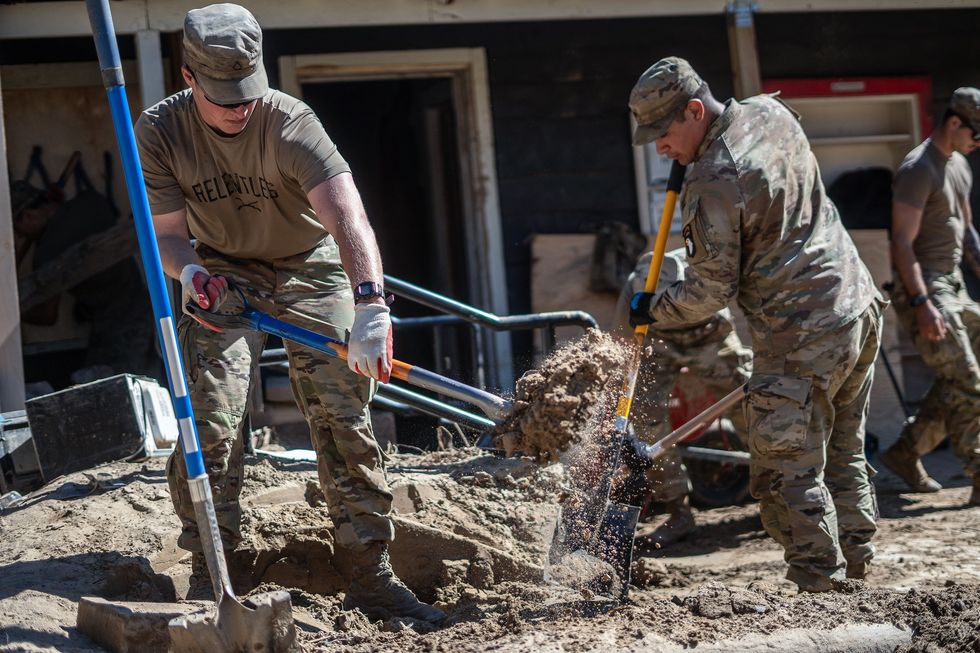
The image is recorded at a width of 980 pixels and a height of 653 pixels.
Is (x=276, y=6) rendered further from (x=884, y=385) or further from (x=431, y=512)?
(x=884, y=385)

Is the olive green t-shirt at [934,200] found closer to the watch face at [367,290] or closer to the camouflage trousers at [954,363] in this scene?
the camouflage trousers at [954,363]

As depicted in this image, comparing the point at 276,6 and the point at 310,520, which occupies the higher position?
the point at 276,6

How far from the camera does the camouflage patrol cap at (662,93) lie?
4457mm

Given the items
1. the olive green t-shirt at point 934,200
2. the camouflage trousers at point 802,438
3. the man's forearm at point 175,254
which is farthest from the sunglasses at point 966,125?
the man's forearm at point 175,254

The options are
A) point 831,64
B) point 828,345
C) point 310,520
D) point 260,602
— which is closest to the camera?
point 260,602

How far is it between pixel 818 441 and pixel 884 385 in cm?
476

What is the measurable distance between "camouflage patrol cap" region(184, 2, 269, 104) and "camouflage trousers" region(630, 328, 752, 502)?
10.2ft

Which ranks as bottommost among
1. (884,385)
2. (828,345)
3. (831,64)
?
(884,385)

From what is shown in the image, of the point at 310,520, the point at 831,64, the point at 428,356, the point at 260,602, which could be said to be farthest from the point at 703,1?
the point at 260,602

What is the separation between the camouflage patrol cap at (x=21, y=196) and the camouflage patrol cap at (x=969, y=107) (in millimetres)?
6153

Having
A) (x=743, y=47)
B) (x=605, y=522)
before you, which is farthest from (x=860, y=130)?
(x=605, y=522)

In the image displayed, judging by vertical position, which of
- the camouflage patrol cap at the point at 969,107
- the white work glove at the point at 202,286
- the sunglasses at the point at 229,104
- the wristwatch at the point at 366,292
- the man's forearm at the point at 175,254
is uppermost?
the sunglasses at the point at 229,104

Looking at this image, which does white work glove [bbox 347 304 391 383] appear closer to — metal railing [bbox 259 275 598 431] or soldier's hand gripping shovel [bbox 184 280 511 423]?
soldier's hand gripping shovel [bbox 184 280 511 423]

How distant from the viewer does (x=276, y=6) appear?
711 cm
